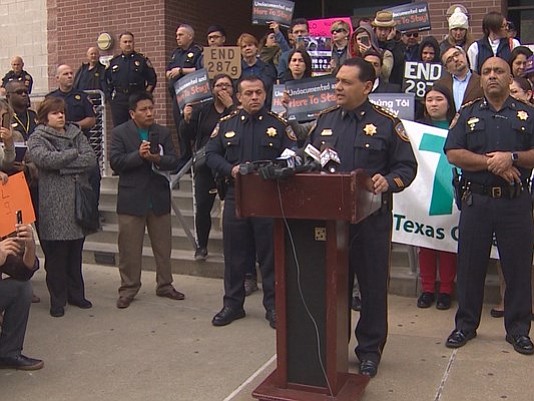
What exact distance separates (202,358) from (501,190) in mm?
2326

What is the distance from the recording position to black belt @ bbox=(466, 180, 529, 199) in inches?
181

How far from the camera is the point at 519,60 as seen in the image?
6.45 m

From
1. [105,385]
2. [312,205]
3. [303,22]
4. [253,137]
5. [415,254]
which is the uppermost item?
[303,22]

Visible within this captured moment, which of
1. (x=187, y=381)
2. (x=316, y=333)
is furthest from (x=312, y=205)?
(x=187, y=381)

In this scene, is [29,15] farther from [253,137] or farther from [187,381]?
[187,381]

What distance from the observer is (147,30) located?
409 inches

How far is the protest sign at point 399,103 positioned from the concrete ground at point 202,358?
1.64 m

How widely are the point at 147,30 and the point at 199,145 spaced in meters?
4.37

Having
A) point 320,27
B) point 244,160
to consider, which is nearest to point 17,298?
point 244,160

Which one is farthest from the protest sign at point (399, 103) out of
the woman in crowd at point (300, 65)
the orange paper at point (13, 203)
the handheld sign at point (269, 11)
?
the orange paper at point (13, 203)

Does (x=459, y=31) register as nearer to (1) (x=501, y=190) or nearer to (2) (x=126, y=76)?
(1) (x=501, y=190)

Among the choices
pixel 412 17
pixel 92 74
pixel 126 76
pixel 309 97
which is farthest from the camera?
pixel 92 74

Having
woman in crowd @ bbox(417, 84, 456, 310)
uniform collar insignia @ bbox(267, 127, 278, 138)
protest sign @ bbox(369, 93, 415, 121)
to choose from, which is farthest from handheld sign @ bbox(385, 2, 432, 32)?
uniform collar insignia @ bbox(267, 127, 278, 138)

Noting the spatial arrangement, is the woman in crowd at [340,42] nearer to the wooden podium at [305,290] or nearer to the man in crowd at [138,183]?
the man in crowd at [138,183]
